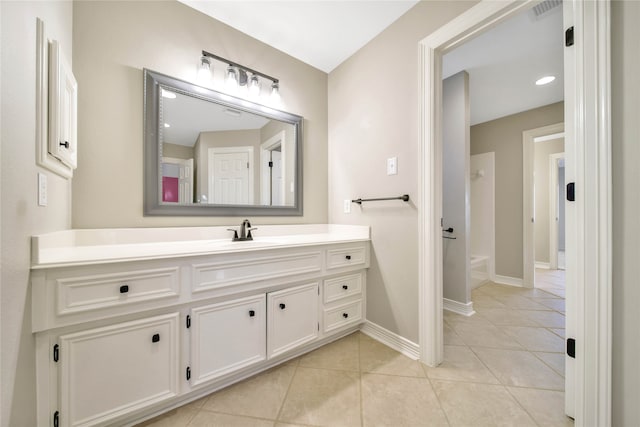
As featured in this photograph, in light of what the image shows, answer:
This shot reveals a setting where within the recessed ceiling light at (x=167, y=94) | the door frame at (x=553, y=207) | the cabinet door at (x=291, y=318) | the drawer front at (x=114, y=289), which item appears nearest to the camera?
the drawer front at (x=114, y=289)

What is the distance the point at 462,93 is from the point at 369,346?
2576 mm

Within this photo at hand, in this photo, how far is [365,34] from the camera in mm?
1859

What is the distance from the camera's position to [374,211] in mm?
1895

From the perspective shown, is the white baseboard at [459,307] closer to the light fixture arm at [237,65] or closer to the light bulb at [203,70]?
the light fixture arm at [237,65]

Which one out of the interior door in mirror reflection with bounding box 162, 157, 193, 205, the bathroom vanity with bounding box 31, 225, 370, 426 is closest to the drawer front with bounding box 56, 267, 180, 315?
the bathroom vanity with bounding box 31, 225, 370, 426

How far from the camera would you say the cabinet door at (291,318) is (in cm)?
142

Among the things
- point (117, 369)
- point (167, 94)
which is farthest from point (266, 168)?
point (117, 369)

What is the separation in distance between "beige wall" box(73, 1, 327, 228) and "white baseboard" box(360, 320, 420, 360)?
1459 mm

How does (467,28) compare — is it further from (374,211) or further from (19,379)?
(19,379)

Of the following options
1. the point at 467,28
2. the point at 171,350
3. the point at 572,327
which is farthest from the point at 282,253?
the point at 467,28

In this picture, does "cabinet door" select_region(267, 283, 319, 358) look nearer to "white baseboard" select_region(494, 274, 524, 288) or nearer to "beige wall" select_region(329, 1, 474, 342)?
"beige wall" select_region(329, 1, 474, 342)

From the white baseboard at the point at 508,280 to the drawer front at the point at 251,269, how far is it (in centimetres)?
318

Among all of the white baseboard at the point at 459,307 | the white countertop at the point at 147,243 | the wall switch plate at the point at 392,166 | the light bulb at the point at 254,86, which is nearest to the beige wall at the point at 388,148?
the wall switch plate at the point at 392,166

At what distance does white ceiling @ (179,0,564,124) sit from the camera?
63.6 inches
